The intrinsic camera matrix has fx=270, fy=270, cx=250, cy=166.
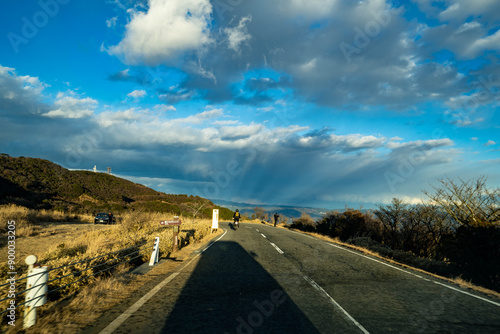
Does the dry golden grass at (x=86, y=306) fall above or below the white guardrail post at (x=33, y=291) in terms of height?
below

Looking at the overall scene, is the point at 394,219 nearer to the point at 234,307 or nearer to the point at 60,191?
the point at 234,307

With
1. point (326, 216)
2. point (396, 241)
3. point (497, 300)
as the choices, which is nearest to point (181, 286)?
point (497, 300)

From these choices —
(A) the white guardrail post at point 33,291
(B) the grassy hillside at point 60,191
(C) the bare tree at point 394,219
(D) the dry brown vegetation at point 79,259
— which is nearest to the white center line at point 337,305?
(D) the dry brown vegetation at point 79,259

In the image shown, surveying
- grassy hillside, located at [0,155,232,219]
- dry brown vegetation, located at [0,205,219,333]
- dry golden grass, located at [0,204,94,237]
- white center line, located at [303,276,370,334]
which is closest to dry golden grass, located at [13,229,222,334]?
dry brown vegetation, located at [0,205,219,333]

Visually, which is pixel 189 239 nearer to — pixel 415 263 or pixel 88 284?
pixel 88 284

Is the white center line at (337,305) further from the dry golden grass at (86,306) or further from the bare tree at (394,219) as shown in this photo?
the bare tree at (394,219)

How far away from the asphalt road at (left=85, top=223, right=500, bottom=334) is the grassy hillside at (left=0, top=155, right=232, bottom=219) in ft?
83.2

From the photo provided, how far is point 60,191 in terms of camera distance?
1624 inches

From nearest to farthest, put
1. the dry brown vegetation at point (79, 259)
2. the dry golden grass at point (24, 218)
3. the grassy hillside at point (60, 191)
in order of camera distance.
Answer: the dry brown vegetation at point (79, 259) → the dry golden grass at point (24, 218) → the grassy hillside at point (60, 191)

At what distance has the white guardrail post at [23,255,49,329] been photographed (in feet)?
12.5

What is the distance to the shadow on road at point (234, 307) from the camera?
393 cm

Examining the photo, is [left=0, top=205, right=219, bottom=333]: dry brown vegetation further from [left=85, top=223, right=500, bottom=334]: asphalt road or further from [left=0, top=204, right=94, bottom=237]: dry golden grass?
[left=85, top=223, right=500, bottom=334]: asphalt road

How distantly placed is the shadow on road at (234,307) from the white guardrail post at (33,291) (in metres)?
1.86

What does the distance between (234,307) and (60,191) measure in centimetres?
4639
